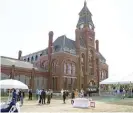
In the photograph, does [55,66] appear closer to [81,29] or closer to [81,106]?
[81,29]

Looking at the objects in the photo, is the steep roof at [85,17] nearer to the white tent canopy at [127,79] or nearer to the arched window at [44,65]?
the arched window at [44,65]

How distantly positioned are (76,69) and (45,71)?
741cm

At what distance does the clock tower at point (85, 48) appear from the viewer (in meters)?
50.6

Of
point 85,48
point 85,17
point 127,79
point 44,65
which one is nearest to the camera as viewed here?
point 127,79

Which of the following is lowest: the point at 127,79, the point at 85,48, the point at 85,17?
the point at 127,79

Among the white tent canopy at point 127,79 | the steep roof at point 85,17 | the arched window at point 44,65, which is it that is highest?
the steep roof at point 85,17

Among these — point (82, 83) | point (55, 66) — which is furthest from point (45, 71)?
point (82, 83)

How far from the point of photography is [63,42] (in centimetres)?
4878

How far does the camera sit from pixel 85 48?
5275cm

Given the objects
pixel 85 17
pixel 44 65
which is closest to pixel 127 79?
pixel 44 65

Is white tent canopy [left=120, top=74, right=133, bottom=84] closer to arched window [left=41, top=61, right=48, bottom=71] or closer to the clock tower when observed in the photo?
the clock tower

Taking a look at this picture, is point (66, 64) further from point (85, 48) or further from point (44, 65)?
point (85, 48)

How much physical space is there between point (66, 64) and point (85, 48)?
8149 mm

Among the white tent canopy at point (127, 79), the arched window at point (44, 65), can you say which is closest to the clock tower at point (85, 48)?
the arched window at point (44, 65)
